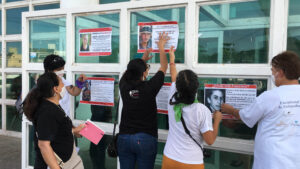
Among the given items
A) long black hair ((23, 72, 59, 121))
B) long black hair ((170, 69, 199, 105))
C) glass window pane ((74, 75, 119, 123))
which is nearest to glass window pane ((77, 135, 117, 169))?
glass window pane ((74, 75, 119, 123))

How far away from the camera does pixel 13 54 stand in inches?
233

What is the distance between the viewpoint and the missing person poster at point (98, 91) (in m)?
2.96

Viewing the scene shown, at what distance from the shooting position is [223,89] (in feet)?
7.88

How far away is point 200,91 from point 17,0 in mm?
5120

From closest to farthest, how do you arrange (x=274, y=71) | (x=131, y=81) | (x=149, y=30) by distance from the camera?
(x=274, y=71)
(x=131, y=81)
(x=149, y=30)

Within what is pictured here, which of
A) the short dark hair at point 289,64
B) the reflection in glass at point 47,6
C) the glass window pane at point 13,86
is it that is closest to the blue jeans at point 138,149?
the short dark hair at point 289,64

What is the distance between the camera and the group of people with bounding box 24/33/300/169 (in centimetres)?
178

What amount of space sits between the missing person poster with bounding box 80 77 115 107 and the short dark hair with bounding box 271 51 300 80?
175 cm

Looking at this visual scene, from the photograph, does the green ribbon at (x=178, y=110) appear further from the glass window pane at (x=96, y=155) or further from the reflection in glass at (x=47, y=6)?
the reflection in glass at (x=47, y=6)

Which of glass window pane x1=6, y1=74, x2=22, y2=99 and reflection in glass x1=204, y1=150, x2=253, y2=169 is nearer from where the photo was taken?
reflection in glass x1=204, y1=150, x2=253, y2=169

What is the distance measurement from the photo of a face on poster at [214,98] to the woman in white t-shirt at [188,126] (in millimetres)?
377

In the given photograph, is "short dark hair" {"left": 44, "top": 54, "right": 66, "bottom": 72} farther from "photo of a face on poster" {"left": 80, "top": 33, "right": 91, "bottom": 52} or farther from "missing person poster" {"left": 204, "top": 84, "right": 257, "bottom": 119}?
"missing person poster" {"left": 204, "top": 84, "right": 257, "bottom": 119}

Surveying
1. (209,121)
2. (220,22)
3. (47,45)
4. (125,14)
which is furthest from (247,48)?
(47,45)

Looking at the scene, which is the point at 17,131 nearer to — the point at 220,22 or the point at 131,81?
the point at 131,81
